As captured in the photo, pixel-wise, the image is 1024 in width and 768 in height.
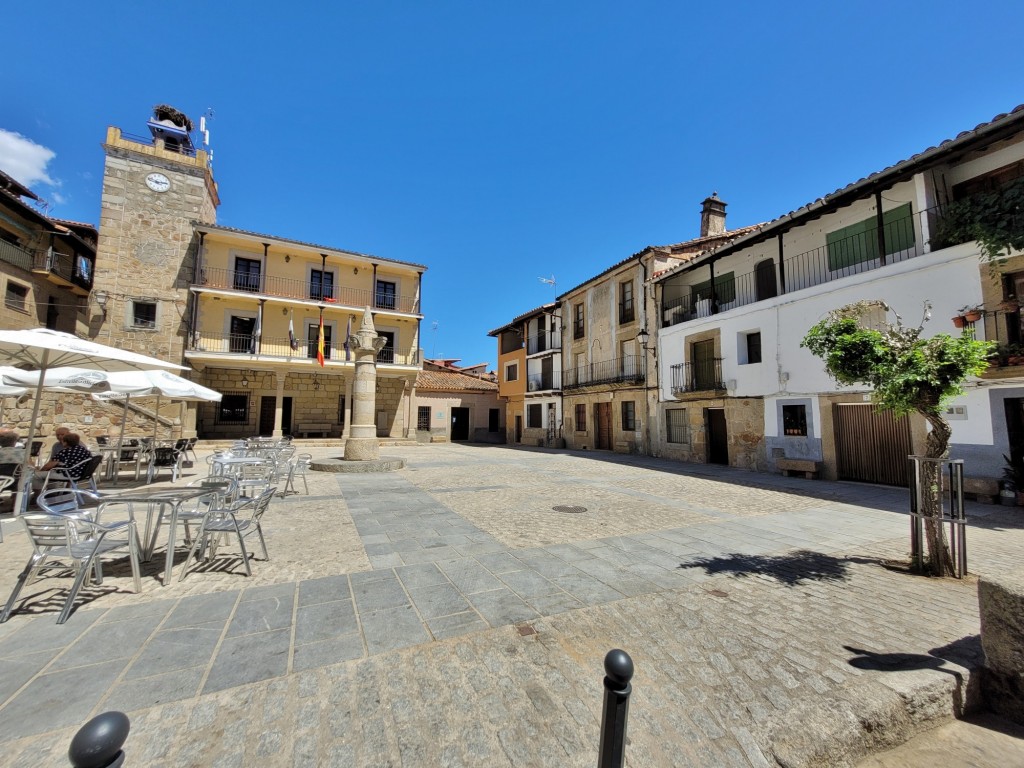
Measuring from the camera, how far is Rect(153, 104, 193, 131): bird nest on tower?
21717 mm

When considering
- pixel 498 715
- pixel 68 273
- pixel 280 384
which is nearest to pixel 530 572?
pixel 498 715

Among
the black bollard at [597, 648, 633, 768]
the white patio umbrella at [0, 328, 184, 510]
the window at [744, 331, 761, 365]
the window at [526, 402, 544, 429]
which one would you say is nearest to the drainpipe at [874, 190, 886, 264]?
the window at [744, 331, 761, 365]

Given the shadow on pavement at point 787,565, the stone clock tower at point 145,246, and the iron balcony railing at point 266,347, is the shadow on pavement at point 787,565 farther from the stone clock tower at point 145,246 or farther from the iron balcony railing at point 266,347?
the stone clock tower at point 145,246

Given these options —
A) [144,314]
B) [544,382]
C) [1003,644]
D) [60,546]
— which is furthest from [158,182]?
[1003,644]

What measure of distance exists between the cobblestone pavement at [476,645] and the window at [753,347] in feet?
28.0

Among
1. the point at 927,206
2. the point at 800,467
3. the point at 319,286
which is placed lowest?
the point at 800,467

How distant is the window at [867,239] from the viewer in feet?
Answer: 33.2

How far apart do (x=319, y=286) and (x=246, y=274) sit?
3.24 m

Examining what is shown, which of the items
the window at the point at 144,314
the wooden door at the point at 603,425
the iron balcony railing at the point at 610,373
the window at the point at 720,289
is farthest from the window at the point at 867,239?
the window at the point at 144,314

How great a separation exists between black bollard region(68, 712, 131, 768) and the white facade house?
11446 mm

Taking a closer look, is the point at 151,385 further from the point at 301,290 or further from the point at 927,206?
the point at 301,290

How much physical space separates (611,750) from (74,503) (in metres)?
4.77

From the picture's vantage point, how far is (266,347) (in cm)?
2078

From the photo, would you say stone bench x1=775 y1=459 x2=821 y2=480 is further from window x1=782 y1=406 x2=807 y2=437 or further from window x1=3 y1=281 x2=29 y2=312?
window x1=3 y1=281 x2=29 y2=312
